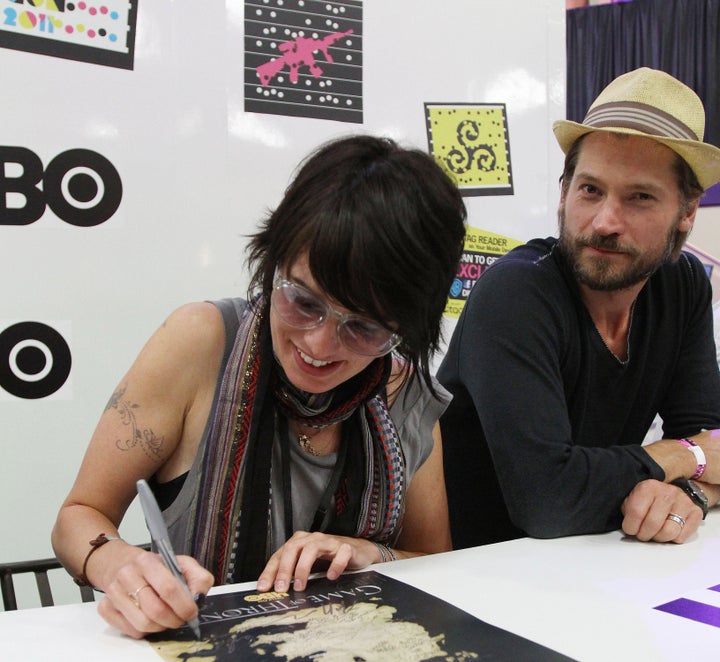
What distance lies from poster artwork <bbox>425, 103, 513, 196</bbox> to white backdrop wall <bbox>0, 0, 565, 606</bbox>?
0.14m

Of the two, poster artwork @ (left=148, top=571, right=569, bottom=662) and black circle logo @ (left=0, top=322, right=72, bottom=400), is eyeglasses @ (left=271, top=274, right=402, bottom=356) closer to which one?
poster artwork @ (left=148, top=571, right=569, bottom=662)

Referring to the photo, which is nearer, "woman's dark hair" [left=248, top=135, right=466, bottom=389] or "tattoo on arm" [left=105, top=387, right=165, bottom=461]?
"woman's dark hair" [left=248, top=135, right=466, bottom=389]

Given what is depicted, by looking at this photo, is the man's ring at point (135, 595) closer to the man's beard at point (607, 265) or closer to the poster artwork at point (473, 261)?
the man's beard at point (607, 265)

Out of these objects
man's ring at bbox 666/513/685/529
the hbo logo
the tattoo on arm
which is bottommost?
man's ring at bbox 666/513/685/529

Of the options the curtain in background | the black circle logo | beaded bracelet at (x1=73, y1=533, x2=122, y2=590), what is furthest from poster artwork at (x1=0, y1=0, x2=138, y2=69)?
the curtain in background

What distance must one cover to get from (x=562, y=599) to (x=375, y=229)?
0.53m

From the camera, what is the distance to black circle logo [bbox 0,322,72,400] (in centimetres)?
177

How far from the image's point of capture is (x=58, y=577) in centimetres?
190

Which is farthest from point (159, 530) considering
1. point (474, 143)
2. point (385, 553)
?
point (474, 143)

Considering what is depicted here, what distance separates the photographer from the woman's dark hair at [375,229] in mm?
978

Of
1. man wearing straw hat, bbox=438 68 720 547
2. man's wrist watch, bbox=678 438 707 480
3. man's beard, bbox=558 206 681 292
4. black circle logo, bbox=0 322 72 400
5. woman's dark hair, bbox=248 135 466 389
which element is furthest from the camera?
black circle logo, bbox=0 322 72 400

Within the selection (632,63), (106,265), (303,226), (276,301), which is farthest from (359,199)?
(632,63)

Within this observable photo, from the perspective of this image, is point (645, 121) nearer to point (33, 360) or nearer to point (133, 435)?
point (133, 435)

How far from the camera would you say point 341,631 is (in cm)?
85
